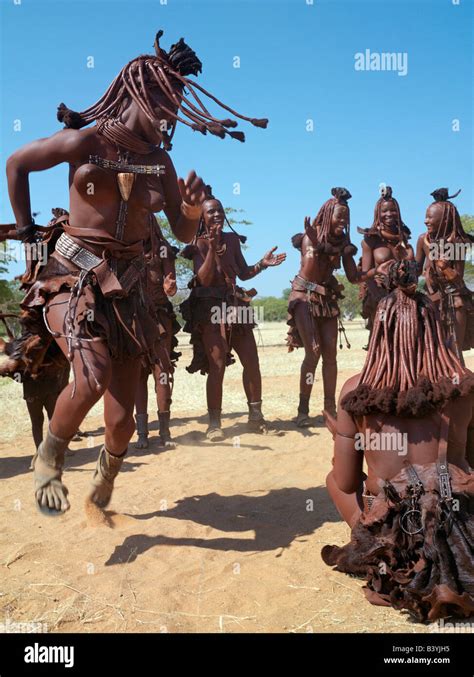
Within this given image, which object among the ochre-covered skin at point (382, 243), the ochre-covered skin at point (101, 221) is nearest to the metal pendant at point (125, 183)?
the ochre-covered skin at point (101, 221)

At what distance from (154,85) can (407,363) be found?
2.21 meters

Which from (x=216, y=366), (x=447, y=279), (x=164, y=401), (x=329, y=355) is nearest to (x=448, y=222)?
(x=447, y=279)

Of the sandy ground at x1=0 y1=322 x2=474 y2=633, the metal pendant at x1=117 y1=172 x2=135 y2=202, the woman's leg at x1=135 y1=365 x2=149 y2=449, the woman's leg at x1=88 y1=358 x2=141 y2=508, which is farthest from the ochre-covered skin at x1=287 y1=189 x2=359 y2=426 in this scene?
the metal pendant at x1=117 y1=172 x2=135 y2=202

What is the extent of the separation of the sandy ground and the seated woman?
24 centimetres

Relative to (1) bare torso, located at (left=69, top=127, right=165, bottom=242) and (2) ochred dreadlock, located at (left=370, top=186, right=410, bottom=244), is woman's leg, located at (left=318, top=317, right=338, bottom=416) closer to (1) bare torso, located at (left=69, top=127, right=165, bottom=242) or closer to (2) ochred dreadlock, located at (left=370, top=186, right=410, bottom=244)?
(2) ochred dreadlock, located at (left=370, top=186, right=410, bottom=244)

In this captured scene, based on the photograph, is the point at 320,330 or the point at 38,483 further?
the point at 320,330

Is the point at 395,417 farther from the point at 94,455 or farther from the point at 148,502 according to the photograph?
the point at 94,455

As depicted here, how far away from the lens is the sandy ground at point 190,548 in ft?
9.88

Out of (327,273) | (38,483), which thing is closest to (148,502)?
(38,483)

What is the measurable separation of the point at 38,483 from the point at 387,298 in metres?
2.09

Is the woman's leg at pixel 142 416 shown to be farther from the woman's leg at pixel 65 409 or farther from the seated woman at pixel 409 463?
the seated woman at pixel 409 463

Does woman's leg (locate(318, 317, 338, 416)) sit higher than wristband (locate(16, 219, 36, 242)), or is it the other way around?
wristband (locate(16, 219, 36, 242))

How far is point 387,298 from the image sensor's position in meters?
3.12

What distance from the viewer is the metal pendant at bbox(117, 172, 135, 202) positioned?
12.0 ft
